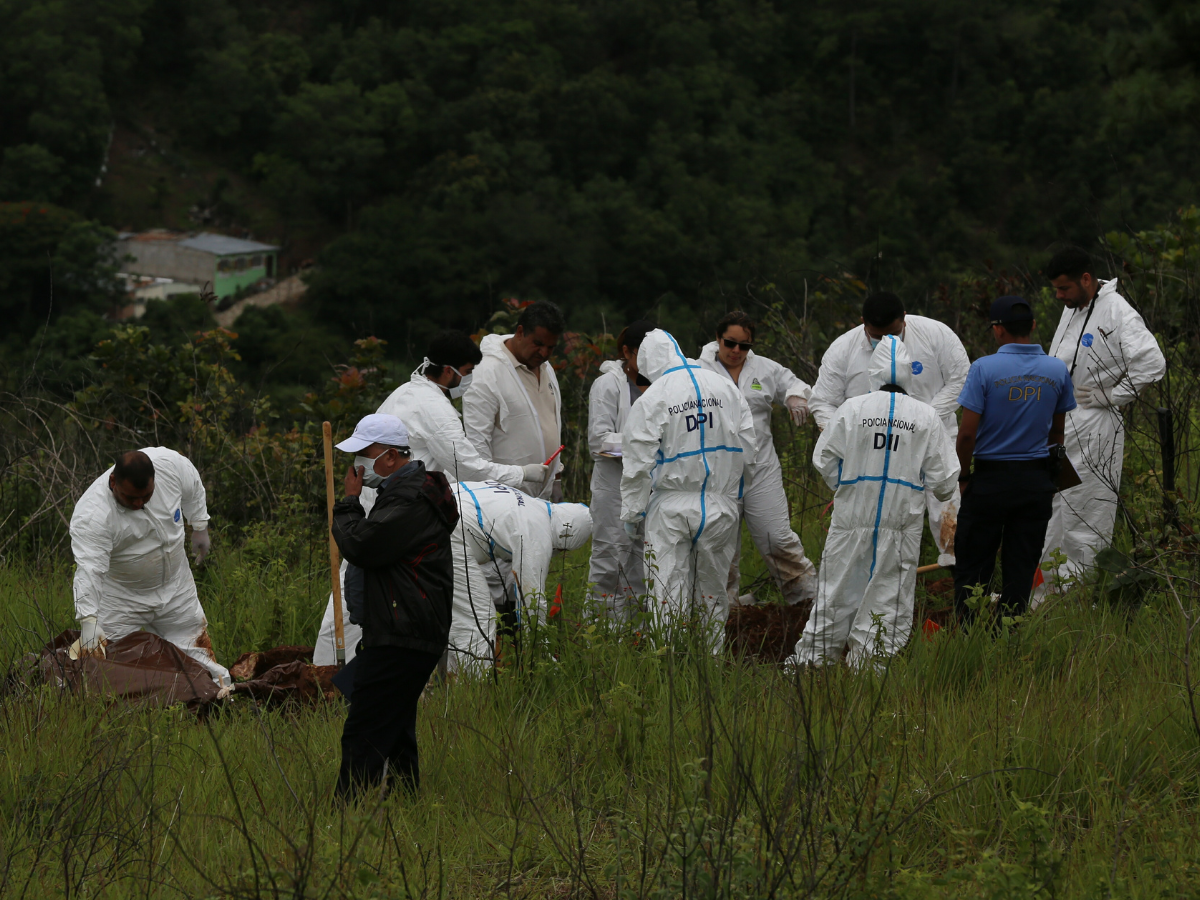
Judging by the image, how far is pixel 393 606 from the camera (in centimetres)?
396

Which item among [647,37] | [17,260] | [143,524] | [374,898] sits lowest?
[374,898]

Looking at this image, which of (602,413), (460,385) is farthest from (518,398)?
(602,413)

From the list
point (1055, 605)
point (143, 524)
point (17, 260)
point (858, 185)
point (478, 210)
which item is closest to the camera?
point (1055, 605)

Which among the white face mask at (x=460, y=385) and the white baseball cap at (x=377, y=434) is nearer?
the white baseball cap at (x=377, y=434)

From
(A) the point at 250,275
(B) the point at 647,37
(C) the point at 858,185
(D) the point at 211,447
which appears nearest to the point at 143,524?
(D) the point at 211,447

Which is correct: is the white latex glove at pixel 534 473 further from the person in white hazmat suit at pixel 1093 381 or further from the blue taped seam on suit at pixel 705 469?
the person in white hazmat suit at pixel 1093 381

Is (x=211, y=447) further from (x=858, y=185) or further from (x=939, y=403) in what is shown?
(x=858, y=185)

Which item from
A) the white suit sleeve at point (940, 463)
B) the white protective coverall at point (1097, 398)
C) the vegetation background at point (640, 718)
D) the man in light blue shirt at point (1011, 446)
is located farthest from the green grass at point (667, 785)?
the white protective coverall at point (1097, 398)

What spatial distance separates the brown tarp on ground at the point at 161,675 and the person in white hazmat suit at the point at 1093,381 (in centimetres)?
368

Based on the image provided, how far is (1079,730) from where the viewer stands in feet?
13.2

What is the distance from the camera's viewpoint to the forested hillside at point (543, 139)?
50.4m

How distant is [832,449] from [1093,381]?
1.65 m

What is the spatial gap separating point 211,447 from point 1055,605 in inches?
252

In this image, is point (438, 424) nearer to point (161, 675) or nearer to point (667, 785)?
point (161, 675)
